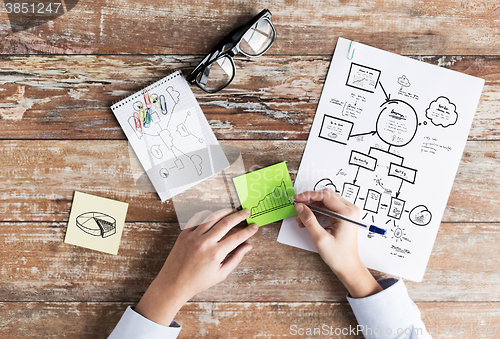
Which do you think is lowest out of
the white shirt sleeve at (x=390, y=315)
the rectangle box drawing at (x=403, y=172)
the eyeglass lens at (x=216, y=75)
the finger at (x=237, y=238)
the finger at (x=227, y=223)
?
the white shirt sleeve at (x=390, y=315)

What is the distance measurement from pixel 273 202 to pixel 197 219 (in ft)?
0.68

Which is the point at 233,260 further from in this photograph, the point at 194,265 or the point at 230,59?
the point at 230,59

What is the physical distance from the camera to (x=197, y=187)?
82cm

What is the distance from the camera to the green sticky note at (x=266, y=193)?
32.1 inches

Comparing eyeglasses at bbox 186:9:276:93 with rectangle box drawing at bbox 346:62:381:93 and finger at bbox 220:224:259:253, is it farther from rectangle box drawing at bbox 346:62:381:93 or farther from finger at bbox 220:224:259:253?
finger at bbox 220:224:259:253

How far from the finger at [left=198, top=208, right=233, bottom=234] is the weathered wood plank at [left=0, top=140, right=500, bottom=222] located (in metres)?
0.04

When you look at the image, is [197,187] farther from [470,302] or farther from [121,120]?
[470,302]

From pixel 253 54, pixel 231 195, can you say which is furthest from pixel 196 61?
pixel 231 195

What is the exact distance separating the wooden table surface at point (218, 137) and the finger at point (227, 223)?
0.35 feet

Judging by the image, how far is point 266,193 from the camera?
0.82 metres

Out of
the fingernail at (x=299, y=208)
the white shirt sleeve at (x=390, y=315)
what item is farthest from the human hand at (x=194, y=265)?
the white shirt sleeve at (x=390, y=315)

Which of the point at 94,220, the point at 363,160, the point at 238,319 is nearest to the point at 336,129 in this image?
the point at 363,160

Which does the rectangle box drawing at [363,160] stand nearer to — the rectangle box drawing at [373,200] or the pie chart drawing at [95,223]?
the rectangle box drawing at [373,200]

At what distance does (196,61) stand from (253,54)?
0.15m
